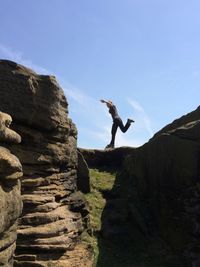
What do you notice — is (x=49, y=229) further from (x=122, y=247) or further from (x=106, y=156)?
(x=106, y=156)

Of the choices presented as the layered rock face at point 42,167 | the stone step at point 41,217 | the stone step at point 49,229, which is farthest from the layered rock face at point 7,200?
the stone step at point 41,217

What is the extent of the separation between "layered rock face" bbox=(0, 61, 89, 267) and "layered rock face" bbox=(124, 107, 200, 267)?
12.5 feet

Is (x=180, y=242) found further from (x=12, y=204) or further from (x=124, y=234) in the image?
(x=12, y=204)

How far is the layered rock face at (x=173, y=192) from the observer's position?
60.8ft

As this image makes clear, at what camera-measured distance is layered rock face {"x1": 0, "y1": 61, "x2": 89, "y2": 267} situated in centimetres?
1435

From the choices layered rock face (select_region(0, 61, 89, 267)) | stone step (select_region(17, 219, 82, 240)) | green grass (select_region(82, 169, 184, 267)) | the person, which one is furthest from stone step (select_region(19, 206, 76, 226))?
the person

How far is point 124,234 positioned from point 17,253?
6131 mm

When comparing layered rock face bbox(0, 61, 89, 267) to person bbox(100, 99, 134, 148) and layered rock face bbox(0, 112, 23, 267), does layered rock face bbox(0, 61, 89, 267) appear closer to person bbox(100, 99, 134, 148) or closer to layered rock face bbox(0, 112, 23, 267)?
layered rock face bbox(0, 112, 23, 267)

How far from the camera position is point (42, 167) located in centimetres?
1619

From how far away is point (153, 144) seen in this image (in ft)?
69.3

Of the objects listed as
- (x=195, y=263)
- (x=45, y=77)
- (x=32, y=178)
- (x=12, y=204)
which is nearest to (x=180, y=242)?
(x=195, y=263)

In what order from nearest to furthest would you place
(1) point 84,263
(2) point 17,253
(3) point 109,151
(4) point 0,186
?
(4) point 0,186 < (2) point 17,253 < (1) point 84,263 < (3) point 109,151

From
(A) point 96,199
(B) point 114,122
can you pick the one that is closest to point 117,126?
(B) point 114,122

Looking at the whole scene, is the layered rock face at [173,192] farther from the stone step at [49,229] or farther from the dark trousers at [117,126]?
the dark trousers at [117,126]
